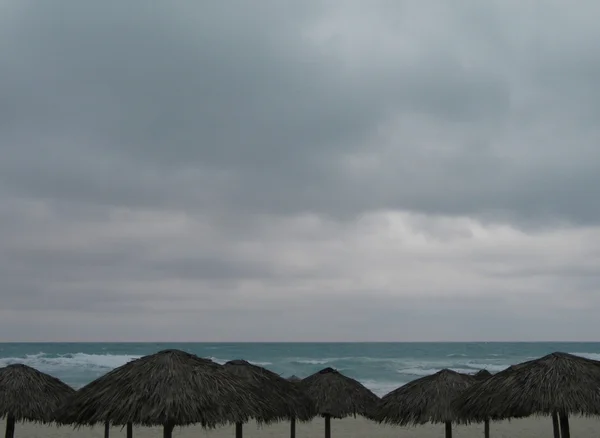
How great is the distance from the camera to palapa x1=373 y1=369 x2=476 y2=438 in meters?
14.3

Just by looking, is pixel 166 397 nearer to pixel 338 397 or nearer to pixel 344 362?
pixel 338 397

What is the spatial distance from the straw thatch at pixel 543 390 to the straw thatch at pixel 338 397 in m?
5.02

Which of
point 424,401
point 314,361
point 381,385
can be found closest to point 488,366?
point 314,361

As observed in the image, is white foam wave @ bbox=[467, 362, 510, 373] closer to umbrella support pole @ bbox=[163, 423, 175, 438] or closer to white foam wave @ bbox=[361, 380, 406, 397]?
white foam wave @ bbox=[361, 380, 406, 397]

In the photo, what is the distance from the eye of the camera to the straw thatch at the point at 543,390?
10.5m

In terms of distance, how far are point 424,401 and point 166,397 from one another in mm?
7459

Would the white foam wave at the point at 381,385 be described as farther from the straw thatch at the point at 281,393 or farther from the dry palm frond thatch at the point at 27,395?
the straw thatch at the point at 281,393

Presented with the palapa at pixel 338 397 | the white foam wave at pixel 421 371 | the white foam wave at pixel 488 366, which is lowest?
the white foam wave at pixel 421 371

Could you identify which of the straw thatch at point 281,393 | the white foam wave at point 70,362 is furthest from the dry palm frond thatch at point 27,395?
the white foam wave at point 70,362

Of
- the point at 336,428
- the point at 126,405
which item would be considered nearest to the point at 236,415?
the point at 126,405

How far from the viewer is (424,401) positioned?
14484mm

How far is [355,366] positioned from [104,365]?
29872 mm

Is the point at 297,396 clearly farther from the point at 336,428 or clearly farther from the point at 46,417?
the point at 336,428

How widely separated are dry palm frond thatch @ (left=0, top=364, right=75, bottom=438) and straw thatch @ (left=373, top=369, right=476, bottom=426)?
24.3ft
